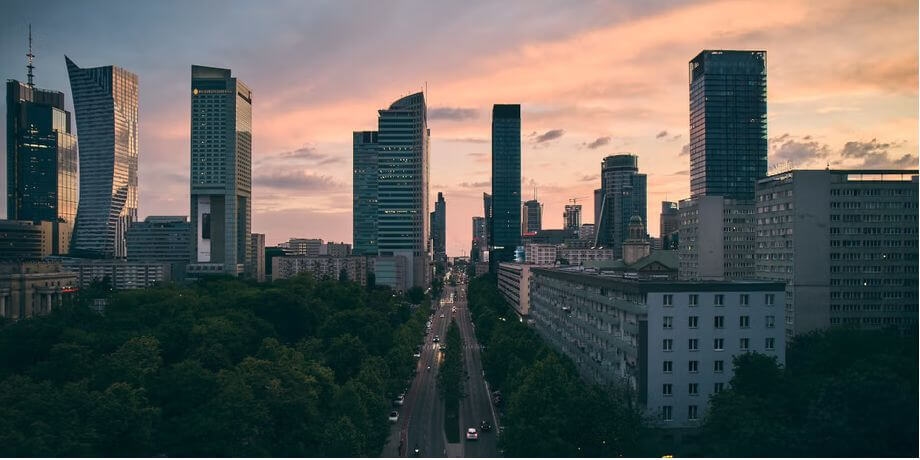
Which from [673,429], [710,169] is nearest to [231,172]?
[710,169]

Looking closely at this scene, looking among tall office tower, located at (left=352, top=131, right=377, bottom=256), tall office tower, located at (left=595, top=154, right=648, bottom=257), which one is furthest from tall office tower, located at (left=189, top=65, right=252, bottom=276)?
tall office tower, located at (left=595, top=154, right=648, bottom=257)

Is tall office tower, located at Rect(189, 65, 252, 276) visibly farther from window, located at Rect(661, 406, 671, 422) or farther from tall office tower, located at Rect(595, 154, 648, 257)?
window, located at Rect(661, 406, 671, 422)

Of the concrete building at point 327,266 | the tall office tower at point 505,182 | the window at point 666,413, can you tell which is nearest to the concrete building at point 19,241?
the concrete building at point 327,266

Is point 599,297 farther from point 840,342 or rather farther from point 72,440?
point 72,440

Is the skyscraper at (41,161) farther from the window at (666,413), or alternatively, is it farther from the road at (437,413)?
the window at (666,413)

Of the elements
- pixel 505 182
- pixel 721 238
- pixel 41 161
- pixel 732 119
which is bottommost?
pixel 721 238

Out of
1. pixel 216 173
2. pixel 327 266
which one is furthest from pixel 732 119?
pixel 216 173

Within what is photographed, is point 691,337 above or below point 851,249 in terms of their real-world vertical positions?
below

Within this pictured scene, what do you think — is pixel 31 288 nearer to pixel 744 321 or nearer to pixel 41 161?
pixel 744 321
